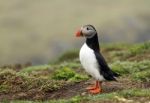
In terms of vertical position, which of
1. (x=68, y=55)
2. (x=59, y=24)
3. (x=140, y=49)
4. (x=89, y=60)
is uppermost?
(x=59, y=24)

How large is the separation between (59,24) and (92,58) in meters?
36.9

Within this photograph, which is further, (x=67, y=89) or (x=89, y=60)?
(x=67, y=89)

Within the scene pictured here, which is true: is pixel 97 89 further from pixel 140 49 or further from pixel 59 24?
pixel 59 24

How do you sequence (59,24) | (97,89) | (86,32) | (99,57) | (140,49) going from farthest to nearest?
(59,24) → (140,49) → (97,89) → (86,32) → (99,57)

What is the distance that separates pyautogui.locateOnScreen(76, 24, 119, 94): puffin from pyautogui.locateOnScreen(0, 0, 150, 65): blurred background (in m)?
28.7

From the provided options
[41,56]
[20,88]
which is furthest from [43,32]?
[20,88]

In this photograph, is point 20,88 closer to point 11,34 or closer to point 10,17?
point 11,34

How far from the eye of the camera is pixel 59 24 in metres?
56.0

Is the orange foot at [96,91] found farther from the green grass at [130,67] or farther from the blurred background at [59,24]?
the blurred background at [59,24]

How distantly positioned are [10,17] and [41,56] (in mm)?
8674

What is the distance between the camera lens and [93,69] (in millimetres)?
19375

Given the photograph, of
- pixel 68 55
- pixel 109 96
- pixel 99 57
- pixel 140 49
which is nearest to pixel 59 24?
pixel 68 55

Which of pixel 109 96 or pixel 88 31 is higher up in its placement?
pixel 88 31

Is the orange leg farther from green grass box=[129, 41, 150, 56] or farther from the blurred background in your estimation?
the blurred background
